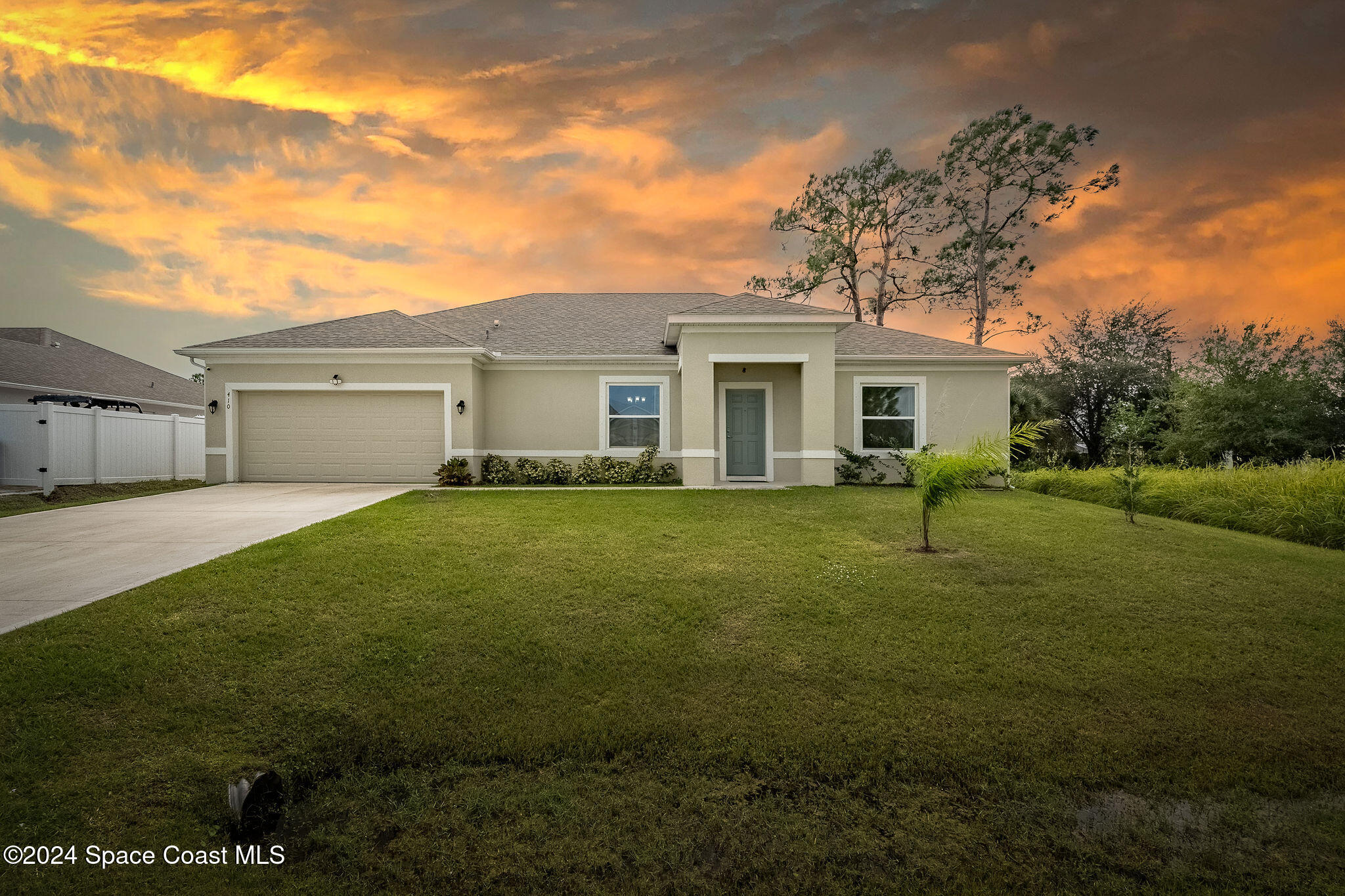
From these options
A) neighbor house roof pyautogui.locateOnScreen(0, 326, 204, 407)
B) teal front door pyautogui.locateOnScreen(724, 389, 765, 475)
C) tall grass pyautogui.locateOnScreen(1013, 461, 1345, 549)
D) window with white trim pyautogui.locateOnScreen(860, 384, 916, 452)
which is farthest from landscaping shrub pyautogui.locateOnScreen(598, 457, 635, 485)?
neighbor house roof pyautogui.locateOnScreen(0, 326, 204, 407)

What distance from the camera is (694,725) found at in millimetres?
3205

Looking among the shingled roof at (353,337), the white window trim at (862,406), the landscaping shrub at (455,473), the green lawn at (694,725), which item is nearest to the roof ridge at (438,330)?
the shingled roof at (353,337)

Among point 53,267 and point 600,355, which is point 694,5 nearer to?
point 600,355

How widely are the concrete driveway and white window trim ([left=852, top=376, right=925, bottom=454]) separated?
1061 cm

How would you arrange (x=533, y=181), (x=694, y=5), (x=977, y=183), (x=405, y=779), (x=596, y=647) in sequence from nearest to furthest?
(x=405, y=779), (x=596, y=647), (x=694, y=5), (x=533, y=181), (x=977, y=183)

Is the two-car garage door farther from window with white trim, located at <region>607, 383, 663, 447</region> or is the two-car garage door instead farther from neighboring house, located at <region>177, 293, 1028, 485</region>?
window with white trim, located at <region>607, 383, 663, 447</region>

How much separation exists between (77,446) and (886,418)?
1855 centimetres

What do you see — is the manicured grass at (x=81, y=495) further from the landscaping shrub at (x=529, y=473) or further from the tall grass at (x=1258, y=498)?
the tall grass at (x=1258, y=498)

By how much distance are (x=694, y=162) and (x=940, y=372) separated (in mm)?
8634

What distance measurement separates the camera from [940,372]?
538 inches

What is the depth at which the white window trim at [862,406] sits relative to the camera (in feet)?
44.4

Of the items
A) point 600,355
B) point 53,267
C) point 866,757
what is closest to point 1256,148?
point 600,355

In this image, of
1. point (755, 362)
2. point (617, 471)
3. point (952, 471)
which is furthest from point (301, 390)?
point (952, 471)

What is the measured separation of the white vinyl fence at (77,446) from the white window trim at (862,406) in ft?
57.7
